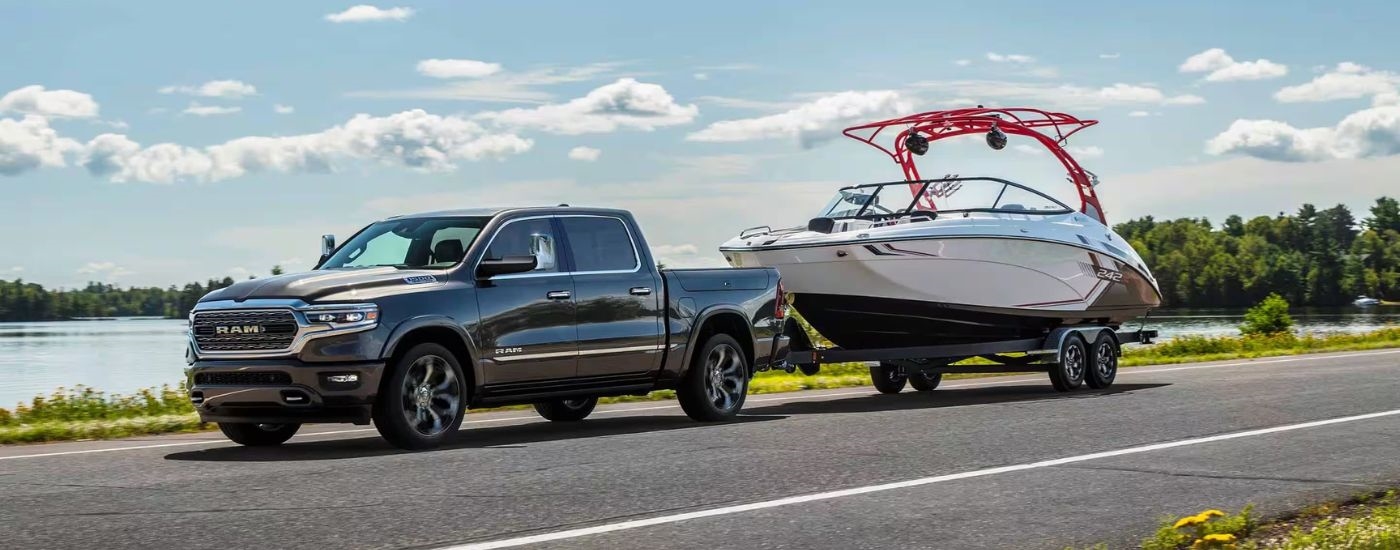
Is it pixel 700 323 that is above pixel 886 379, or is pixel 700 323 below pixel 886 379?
above

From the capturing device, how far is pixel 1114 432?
41.7 feet

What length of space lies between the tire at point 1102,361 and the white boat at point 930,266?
39cm

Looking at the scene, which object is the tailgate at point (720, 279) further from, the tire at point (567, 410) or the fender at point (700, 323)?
the tire at point (567, 410)

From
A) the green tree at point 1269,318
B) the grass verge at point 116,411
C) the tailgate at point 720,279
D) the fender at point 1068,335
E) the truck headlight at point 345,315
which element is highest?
the tailgate at point 720,279

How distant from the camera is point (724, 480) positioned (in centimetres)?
952

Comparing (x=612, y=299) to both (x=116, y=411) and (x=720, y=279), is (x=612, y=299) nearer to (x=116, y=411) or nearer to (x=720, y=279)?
(x=720, y=279)

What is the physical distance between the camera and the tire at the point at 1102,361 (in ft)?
63.7

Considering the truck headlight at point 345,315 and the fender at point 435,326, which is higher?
the truck headlight at point 345,315

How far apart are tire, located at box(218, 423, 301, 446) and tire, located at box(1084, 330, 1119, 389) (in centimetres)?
1074

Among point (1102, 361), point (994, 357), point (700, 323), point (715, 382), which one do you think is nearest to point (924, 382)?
point (994, 357)

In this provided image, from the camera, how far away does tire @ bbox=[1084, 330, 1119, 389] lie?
1942 centimetres

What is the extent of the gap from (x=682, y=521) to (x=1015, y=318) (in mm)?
11567

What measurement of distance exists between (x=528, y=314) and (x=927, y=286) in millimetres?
7030

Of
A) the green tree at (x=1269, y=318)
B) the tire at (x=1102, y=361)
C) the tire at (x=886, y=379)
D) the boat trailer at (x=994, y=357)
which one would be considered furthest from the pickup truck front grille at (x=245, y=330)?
the green tree at (x=1269, y=318)
